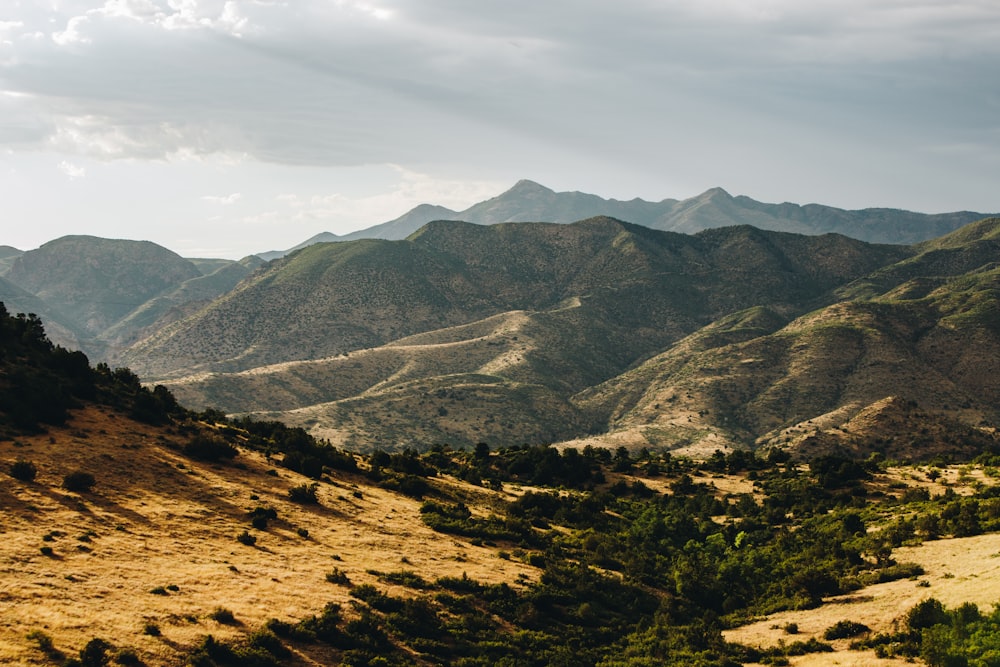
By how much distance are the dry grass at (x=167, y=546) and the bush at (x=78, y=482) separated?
17.4 inches

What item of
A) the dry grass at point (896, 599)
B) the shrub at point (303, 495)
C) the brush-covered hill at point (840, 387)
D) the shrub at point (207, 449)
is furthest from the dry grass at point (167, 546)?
the brush-covered hill at point (840, 387)

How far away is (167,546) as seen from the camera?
33312 millimetres

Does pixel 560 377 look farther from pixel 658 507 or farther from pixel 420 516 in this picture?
pixel 420 516

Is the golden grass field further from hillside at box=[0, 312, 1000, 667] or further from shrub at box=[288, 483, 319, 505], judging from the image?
shrub at box=[288, 483, 319, 505]

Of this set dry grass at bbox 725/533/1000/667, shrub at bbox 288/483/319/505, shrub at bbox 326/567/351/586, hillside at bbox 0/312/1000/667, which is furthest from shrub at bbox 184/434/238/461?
dry grass at bbox 725/533/1000/667

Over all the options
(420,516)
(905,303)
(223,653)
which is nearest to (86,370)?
(420,516)

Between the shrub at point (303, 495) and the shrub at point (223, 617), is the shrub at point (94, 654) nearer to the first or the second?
the shrub at point (223, 617)

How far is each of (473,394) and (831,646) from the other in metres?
132

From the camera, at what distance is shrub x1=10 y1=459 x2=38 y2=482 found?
35.5m

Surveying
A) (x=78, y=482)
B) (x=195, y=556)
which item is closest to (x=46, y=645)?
(x=195, y=556)

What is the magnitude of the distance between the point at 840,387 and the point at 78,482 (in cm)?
14468

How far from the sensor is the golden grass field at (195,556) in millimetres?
25719

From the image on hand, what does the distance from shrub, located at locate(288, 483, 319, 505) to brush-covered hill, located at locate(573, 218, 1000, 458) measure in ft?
290

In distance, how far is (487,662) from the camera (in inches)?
1177
